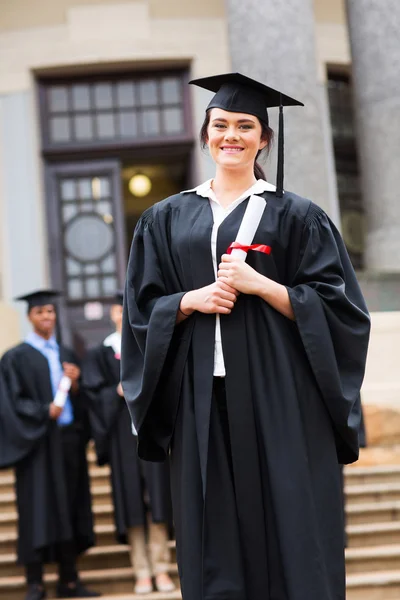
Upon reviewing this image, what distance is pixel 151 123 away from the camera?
12133mm

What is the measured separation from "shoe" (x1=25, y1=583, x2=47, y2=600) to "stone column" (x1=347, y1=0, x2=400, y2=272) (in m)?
4.85

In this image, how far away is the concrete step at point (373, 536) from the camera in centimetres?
759

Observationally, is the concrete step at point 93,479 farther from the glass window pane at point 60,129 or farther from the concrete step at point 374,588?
the glass window pane at point 60,129

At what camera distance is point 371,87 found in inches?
415

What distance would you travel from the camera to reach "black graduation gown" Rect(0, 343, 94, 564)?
23.4 ft

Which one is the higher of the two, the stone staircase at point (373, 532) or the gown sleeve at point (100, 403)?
the gown sleeve at point (100, 403)

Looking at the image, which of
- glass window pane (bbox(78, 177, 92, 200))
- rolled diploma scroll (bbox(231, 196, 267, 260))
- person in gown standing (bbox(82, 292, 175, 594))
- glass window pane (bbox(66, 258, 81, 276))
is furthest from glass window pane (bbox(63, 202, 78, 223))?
rolled diploma scroll (bbox(231, 196, 267, 260))

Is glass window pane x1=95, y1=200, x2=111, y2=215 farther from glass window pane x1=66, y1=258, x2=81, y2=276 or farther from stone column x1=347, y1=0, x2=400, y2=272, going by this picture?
stone column x1=347, y1=0, x2=400, y2=272

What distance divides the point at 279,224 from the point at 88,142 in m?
8.82

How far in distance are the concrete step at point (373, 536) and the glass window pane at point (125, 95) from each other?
616cm

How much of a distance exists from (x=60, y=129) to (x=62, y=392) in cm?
555

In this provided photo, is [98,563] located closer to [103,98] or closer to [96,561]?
[96,561]

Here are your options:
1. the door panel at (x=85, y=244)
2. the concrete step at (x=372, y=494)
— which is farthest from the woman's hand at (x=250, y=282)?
the door panel at (x=85, y=244)

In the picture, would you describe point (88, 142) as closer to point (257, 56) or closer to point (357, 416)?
point (257, 56)
